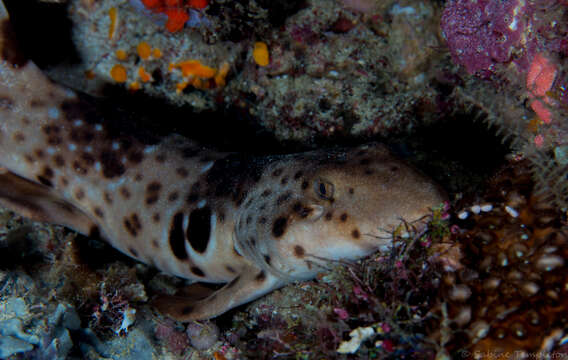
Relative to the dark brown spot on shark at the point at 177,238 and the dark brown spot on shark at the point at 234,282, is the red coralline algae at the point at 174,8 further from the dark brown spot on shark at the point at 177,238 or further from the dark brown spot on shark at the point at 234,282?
the dark brown spot on shark at the point at 234,282

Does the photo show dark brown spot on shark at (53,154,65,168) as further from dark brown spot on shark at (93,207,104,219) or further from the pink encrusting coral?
the pink encrusting coral

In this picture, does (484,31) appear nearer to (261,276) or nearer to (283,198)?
(283,198)

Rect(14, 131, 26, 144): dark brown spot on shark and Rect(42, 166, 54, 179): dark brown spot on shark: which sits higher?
Rect(14, 131, 26, 144): dark brown spot on shark

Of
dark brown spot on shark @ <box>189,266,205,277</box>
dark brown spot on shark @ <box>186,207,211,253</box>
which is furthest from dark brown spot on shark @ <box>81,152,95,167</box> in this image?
dark brown spot on shark @ <box>189,266,205,277</box>

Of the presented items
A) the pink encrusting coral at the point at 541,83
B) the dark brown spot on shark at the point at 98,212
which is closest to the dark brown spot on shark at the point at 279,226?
the pink encrusting coral at the point at 541,83

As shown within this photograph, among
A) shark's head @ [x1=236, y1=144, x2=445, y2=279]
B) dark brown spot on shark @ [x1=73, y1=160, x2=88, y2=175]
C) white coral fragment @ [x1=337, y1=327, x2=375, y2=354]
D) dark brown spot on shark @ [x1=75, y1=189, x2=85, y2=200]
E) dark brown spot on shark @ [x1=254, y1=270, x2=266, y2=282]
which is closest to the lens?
white coral fragment @ [x1=337, y1=327, x2=375, y2=354]

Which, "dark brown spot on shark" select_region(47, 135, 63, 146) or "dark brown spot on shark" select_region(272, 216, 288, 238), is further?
"dark brown spot on shark" select_region(47, 135, 63, 146)

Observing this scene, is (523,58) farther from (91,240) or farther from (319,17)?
(91,240)

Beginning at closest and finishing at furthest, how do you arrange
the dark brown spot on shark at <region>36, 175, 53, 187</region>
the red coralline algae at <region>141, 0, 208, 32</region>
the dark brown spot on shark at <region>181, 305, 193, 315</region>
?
the dark brown spot on shark at <region>181, 305, 193, 315</region> < the dark brown spot on shark at <region>36, 175, 53, 187</region> < the red coralline algae at <region>141, 0, 208, 32</region>
